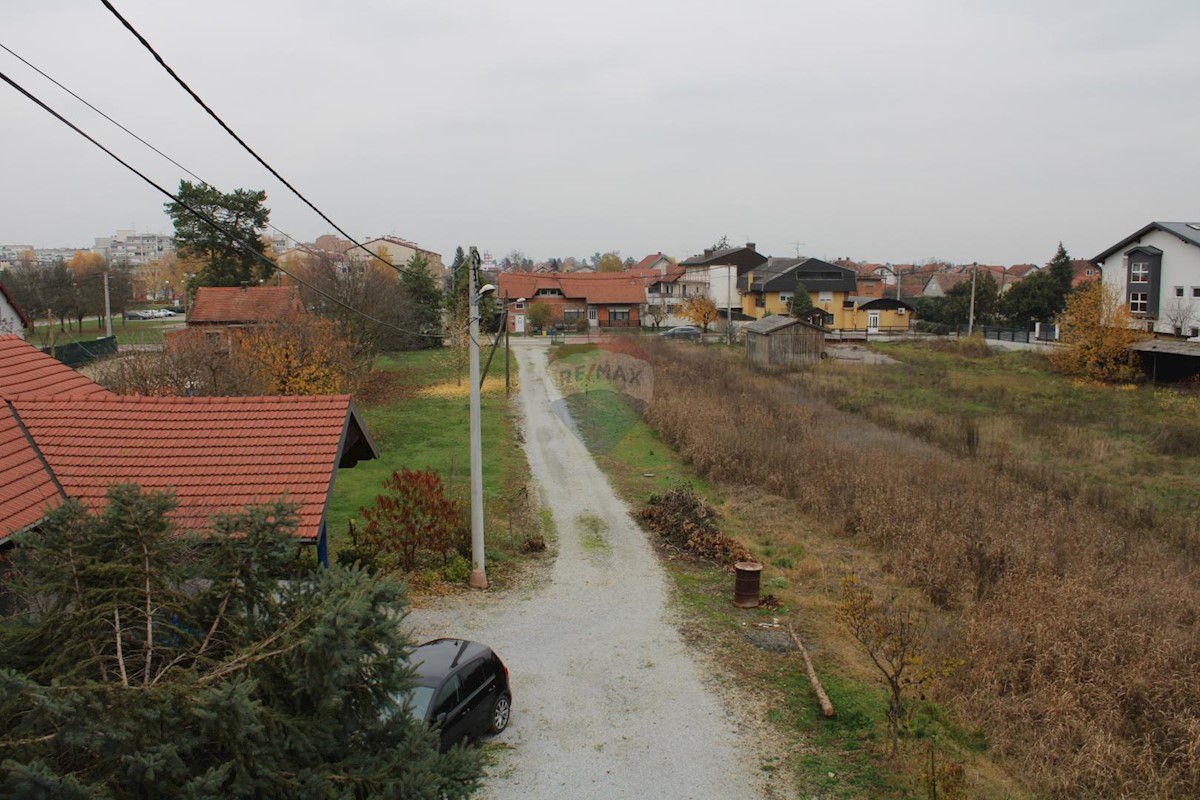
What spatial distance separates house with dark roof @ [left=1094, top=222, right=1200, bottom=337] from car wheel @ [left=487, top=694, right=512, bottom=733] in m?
44.7

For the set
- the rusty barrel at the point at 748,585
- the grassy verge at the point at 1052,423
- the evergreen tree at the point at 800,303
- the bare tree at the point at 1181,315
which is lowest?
the rusty barrel at the point at 748,585

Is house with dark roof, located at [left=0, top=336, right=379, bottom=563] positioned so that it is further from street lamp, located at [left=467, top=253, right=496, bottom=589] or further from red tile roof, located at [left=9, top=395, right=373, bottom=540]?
street lamp, located at [left=467, top=253, right=496, bottom=589]

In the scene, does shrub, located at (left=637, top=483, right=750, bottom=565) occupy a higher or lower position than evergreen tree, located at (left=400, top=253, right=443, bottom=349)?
lower

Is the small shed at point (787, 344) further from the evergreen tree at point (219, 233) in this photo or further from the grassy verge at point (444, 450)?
the evergreen tree at point (219, 233)

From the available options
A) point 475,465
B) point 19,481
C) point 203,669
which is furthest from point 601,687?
point 19,481

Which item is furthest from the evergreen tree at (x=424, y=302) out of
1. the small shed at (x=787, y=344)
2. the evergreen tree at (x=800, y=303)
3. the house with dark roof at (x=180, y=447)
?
the house with dark roof at (x=180, y=447)

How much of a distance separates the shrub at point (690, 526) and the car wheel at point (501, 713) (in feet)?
21.7

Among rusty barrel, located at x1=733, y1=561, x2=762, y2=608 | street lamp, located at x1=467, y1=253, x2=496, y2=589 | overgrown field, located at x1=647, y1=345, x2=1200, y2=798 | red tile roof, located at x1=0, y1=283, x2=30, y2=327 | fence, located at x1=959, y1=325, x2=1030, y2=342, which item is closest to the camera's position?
overgrown field, located at x1=647, y1=345, x2=1200, y2=798

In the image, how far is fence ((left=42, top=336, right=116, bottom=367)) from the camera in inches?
1650

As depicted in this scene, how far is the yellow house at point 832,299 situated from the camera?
72000 mm

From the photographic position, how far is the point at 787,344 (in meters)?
46.4

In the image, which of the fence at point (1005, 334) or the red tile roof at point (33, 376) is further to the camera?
the fence at point (1005, 334)

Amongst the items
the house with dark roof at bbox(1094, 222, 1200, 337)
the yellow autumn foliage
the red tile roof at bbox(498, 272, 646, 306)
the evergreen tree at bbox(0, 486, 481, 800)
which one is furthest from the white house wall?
the evergreen tree at bbox(0, 486, 481, 800)

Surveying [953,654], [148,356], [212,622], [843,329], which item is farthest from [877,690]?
[843,329]
